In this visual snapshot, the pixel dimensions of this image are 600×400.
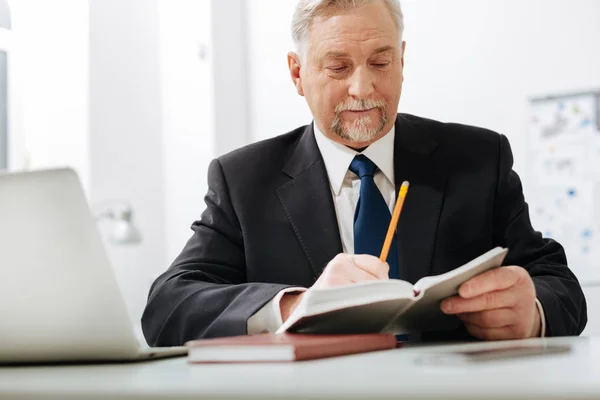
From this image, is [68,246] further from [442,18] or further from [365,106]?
[442,18]

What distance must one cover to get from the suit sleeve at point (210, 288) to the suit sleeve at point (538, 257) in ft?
1.66

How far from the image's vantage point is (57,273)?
0.79 m

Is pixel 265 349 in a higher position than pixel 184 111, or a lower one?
lower

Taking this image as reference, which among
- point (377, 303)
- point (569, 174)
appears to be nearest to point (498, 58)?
point (569, 174)

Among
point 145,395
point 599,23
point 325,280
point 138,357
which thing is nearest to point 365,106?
point 325,280

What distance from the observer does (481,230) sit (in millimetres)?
1788

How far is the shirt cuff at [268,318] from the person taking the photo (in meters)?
1.22

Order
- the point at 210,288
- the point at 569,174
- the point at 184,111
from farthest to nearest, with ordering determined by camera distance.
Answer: the point at 184,111
the point at 569,174
the point at 210,288

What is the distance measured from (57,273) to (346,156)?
115cm

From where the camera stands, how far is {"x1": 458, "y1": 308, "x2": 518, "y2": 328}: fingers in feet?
3.77

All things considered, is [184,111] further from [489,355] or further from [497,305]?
[489,355]

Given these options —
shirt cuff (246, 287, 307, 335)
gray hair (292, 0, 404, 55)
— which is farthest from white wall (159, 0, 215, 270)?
shirt cuff (246, 287, 307, 335)

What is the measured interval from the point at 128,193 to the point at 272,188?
2189 millimetres

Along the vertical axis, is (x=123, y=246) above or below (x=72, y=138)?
below
